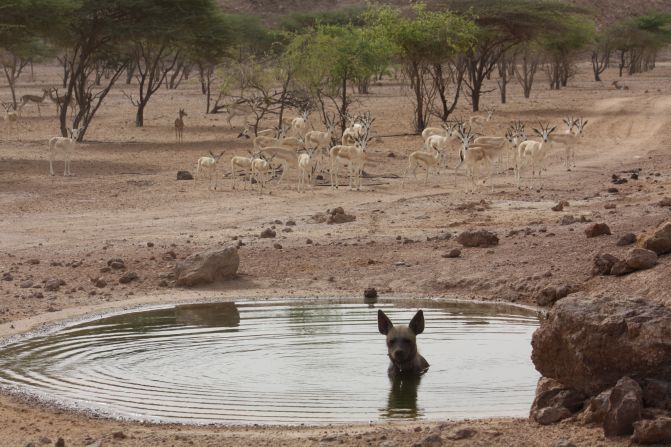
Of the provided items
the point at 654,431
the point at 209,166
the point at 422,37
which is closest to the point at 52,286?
the point at 654,431

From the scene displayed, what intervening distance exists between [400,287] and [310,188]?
9555 millimetres

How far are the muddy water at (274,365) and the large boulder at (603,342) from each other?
110 cm

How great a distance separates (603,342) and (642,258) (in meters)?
5.24

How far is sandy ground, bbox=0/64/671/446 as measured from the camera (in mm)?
7879

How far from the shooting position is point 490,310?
41.4ft

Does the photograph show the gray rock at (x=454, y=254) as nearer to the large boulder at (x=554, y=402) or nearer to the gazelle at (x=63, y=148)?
the large boulder at (x=554, y=402)

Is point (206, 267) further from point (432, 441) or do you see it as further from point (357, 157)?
point (357, 157)

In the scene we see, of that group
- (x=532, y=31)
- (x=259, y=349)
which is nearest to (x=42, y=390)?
(x=259, y=349)

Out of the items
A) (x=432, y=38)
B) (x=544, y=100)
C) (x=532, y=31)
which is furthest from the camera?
(x=544, y=100)

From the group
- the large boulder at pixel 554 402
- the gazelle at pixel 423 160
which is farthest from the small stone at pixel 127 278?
the gazelle at pixel 423 160

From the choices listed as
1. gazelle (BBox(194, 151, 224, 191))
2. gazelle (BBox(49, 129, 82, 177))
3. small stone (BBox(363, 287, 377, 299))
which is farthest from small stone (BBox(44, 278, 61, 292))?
gazelle (BBox(49, 129, 82, 177))

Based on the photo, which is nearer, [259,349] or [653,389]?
[653,389]

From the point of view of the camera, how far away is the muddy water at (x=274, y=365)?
866 cm

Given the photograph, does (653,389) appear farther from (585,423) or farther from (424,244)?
(424,244)
